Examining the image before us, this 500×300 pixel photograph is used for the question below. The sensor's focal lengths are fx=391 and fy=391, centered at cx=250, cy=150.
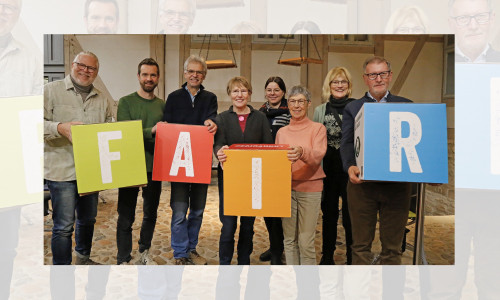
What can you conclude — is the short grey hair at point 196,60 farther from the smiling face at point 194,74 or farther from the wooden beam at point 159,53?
the wooden beam at point 159,53

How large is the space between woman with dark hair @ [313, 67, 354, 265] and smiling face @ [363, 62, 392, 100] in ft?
0.38

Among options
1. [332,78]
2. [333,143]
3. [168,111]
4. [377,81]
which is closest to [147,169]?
[168,111]

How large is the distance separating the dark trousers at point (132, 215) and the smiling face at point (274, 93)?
0.88m

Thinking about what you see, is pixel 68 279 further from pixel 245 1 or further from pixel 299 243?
pixel 245 1

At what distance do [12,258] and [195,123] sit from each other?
1.46 metres

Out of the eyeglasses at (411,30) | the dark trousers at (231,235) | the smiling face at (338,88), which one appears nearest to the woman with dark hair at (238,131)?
the dark trousers at (231,235)

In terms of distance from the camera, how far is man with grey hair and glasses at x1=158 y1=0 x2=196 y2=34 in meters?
2.55

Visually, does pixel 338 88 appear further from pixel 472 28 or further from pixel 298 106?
pixel 472 28

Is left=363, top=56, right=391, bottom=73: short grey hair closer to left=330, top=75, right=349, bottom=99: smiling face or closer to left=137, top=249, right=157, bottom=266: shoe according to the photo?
left=330, top=75, right=349, bottom=99: smiling face

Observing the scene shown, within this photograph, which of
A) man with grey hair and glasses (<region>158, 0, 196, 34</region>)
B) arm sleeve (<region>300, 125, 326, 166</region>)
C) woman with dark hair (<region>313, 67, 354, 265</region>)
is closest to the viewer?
arm sleeve (<region>300, 125, 326, 166</region>)

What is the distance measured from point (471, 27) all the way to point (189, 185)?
2.12m

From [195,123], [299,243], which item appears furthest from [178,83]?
[299,243]

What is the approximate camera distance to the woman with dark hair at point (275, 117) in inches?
95.9

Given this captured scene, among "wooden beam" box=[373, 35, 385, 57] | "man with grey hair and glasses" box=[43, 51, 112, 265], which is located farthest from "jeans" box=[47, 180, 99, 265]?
"wooden beam" box=[373, 35, 385, 57]
